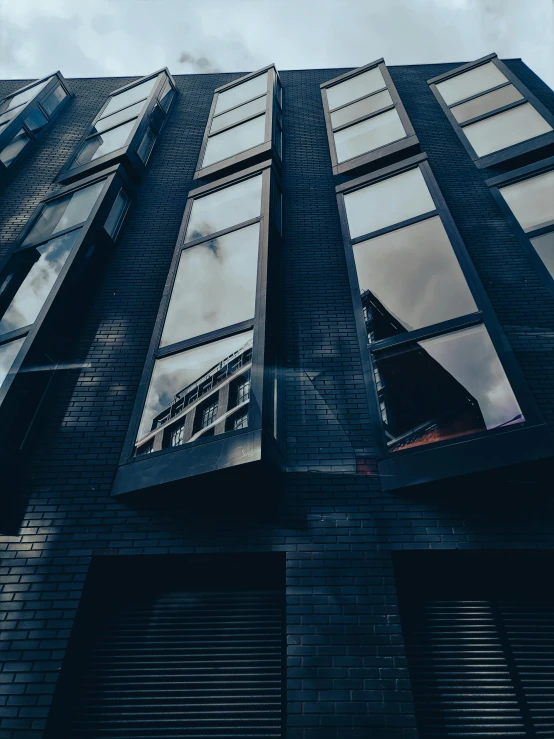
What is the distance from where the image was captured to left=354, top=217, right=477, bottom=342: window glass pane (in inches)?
245

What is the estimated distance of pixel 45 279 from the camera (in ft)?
23.7

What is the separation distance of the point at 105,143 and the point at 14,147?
282 cm

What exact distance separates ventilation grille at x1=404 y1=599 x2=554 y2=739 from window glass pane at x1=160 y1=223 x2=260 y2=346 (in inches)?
166

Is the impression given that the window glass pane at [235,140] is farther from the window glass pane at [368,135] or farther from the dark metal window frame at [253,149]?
the window glass pane at [368,135]

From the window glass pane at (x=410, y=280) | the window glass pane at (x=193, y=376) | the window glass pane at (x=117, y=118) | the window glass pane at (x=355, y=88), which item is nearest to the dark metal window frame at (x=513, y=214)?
the window glass pane at (x=410, y=280)

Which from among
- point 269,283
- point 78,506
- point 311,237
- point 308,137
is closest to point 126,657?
point 78,506

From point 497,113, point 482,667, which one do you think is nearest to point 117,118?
point 497,113

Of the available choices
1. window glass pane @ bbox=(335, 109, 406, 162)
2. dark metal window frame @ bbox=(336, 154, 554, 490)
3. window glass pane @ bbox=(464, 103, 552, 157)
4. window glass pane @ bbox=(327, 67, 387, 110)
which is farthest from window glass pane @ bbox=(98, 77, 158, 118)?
dark metal window frame @ bbox=(336, 154, 554, 490)

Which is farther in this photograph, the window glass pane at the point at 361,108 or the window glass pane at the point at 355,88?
the window glass pane at the point at 355,88

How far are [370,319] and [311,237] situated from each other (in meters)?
2.61

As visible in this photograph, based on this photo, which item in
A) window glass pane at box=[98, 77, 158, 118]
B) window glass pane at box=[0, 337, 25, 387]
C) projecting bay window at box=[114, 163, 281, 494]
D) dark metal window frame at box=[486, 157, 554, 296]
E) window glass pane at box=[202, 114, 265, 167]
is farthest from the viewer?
window glass pane at box=[98, 77, 158, 118]

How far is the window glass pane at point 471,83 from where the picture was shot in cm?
1110

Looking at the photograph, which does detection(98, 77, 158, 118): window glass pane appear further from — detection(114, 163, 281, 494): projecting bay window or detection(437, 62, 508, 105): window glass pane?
detection(437, 62, 508, 105): window glass pane

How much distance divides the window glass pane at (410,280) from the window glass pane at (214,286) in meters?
1.78
